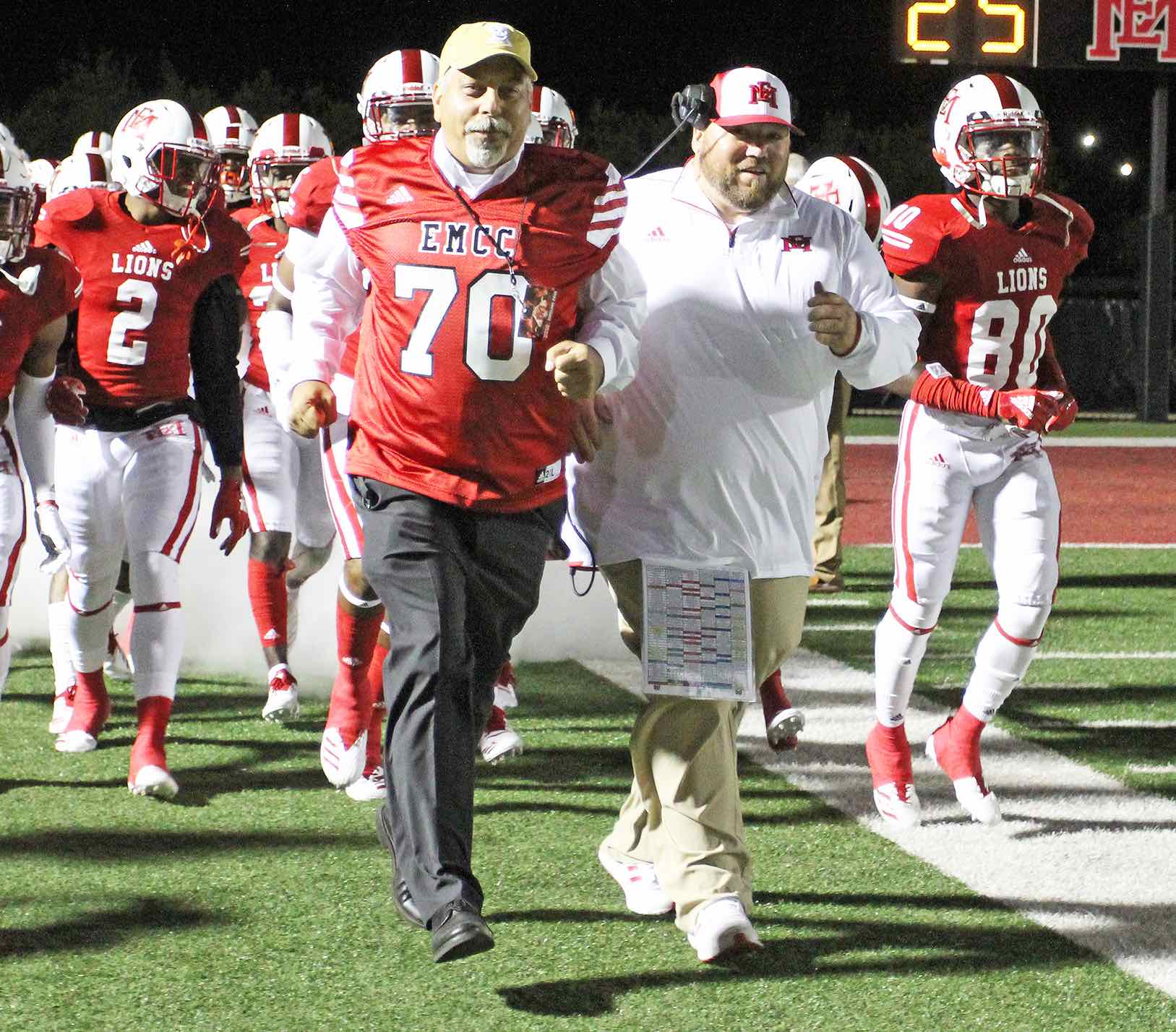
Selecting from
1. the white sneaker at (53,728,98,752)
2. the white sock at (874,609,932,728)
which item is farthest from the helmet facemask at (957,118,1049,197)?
the white sneaker at (53,728,98,752)

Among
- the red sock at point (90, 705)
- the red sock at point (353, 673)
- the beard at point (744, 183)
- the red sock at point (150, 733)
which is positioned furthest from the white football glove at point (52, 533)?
the beard at point (744, 183)

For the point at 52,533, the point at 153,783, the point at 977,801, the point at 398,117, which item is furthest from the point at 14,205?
the point at 977,801

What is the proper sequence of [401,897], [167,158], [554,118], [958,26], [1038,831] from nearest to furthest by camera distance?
[401,897] < [1038,831] < [167,158] < [554,118] < [958,26]

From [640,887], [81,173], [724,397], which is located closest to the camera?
[724,397]

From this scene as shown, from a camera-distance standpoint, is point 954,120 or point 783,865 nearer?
point 783,865

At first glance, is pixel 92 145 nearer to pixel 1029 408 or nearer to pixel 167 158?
pixel 167 158

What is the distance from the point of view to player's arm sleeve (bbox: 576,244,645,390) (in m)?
3.63

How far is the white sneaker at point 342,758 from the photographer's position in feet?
16.5

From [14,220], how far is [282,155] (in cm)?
199

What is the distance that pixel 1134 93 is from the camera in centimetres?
3781

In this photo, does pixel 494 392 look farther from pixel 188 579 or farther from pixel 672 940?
pixel 188 579

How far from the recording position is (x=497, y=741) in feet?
18.1

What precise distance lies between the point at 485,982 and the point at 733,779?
693mm

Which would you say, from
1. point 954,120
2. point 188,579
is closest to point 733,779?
point 954,120
